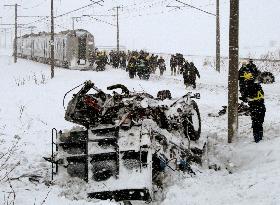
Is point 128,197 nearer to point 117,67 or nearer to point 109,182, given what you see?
point 109,182

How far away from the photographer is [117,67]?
109 ft

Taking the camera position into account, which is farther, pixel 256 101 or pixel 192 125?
pixel 192 125

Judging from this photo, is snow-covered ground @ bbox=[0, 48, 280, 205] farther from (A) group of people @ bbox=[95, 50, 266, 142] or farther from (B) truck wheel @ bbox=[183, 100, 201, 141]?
(A) group of people @ bbox=[95, 50, 266, 142]

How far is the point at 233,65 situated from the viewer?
9.66 metres

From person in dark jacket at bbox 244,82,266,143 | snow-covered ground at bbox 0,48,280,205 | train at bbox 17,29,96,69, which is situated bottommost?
snow-covered ground at bbox 0,48,280,205

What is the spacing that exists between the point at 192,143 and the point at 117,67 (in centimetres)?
2440

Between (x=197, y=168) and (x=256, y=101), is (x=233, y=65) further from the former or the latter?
(x=197, y=168)

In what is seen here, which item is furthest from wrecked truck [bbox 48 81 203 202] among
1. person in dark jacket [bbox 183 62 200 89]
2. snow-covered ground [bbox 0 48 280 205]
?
person in dark jacket [bbox 183 62 200 89]

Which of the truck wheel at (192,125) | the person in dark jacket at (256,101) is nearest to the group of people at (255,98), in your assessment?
the person in dark jacket at (256,101)

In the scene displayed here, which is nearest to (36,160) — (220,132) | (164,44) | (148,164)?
(148,164)

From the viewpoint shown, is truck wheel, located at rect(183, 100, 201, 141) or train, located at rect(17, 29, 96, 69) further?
train, located at rect(17, 29, 96, 69)

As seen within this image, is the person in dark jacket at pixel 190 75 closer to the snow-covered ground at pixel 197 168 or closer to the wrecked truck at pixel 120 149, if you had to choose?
the snow-covered ground at pixel 197 168

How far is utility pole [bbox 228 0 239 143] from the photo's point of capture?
9594 millimetres

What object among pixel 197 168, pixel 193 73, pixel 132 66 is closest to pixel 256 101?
pixel 197 168
